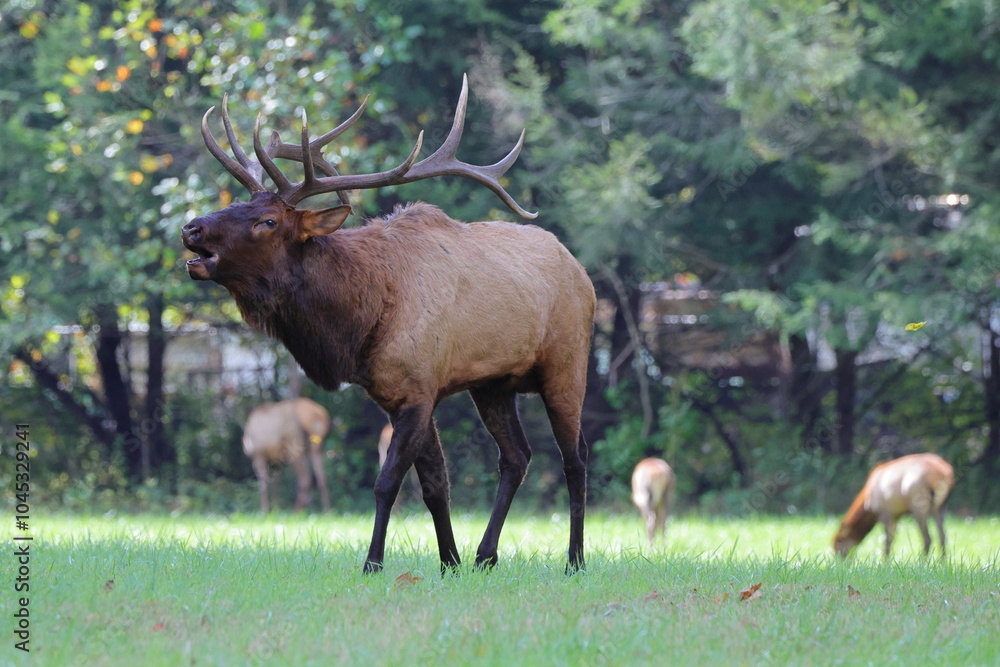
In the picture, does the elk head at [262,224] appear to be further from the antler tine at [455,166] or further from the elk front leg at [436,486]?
the elk front leg at [436,486]

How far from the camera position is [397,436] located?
5738mm

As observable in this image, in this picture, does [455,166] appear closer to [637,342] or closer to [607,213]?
[607,213]

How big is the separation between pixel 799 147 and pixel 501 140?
11.2 ft

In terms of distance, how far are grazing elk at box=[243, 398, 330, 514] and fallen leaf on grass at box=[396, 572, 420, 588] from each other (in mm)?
9920

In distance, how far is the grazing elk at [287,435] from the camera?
15320 mm

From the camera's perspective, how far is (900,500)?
37.1ft

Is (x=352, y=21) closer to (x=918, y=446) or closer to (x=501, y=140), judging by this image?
(x=501, y=140)

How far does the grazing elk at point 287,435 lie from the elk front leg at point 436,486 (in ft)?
30.5

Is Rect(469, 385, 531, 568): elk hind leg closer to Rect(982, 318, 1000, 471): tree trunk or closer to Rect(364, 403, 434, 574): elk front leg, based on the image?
Rect(364, 403, 434, 574): elk front leg

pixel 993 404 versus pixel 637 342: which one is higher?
pixel 637 342

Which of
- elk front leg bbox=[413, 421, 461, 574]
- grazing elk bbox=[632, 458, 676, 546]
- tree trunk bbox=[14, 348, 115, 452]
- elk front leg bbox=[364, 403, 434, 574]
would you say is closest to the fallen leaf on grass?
elk front leg bbox=[364, 403, 434, 574]

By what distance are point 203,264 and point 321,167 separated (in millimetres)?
1287

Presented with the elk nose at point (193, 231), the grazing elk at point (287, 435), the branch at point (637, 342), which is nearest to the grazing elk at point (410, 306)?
the elk nose at point (193, 231)

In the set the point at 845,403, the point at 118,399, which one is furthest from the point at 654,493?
the point at 118,399
